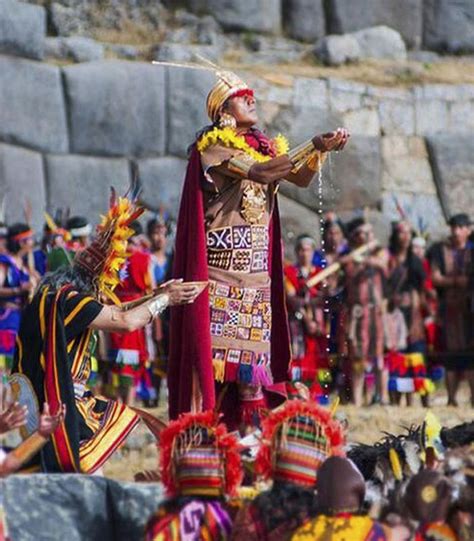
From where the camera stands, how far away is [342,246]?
47.7ft

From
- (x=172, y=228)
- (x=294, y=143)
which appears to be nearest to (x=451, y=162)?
(x=294, y=143)

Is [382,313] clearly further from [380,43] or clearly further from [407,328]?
[380,43]

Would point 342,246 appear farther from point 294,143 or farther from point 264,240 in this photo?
point 264,240

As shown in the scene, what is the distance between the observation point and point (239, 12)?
18.6m

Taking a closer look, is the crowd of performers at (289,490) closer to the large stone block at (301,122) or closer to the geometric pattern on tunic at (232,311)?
the geometric pattern on tunic at (232,311)

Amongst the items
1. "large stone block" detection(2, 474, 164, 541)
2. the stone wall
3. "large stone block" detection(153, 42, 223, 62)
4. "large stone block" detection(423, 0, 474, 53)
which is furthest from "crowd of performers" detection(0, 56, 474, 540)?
"large stone block" detection(423, 0, 474, 53)

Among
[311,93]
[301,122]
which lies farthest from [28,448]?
[311,93]

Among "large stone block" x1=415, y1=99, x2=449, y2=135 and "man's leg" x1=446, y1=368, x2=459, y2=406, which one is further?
"large stone block" x1=415, y1=99, x2=449, y2=135

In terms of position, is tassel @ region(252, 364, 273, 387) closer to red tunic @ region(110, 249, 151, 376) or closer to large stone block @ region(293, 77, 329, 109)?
red tunic @ region(110, 249, 151, 376)

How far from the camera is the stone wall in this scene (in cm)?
1625

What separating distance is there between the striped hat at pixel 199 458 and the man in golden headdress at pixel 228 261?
2098mm

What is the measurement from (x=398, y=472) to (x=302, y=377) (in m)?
6.77

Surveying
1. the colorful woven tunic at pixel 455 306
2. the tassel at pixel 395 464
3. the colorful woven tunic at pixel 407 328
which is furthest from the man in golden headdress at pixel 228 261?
the colorful woven tunic at pixel 455 306

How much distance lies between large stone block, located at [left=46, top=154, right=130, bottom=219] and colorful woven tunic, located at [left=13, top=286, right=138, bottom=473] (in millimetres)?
7998
